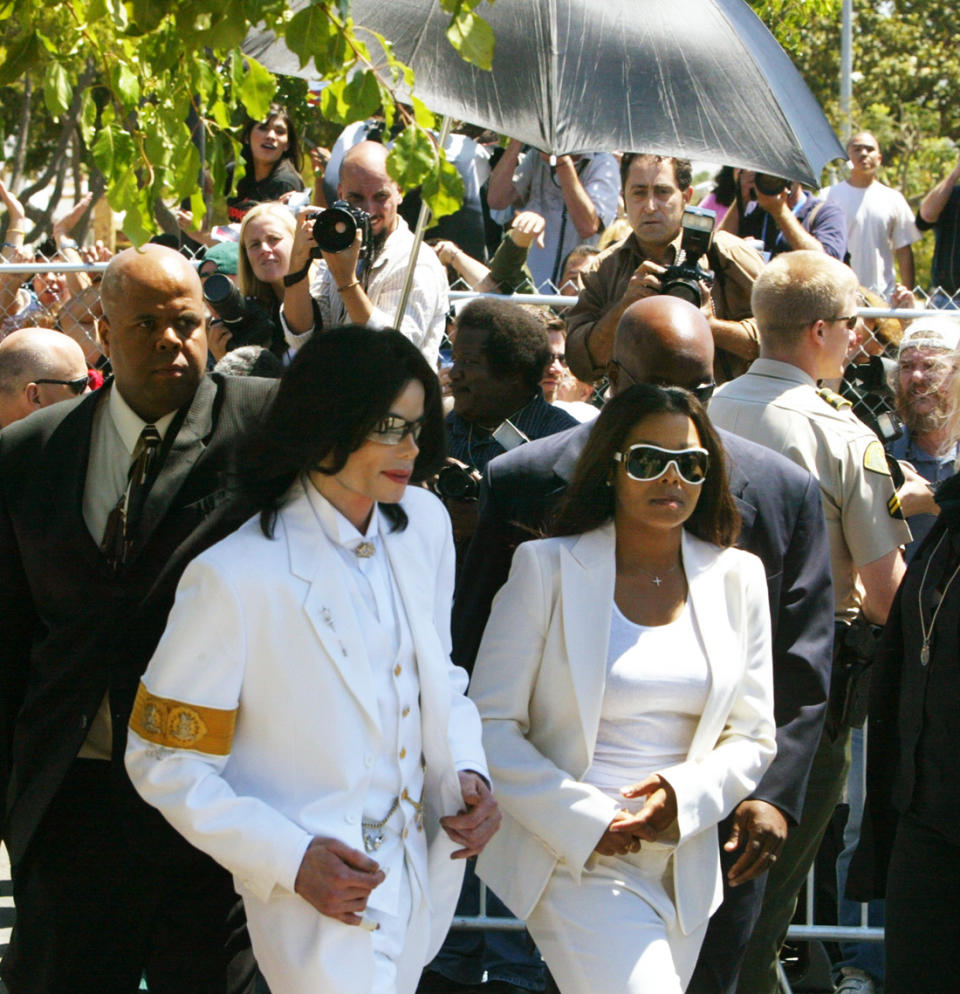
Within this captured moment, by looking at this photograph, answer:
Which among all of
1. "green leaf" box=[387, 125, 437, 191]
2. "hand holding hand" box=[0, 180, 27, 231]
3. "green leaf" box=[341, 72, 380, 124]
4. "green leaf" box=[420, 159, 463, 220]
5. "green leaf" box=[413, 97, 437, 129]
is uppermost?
"green leaf" box=[341, 72, 380, 124]

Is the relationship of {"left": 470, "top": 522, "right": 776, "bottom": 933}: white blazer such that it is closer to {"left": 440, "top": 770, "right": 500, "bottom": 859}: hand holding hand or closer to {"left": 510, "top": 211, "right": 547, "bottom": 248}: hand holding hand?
{"left": 440, "top": 770, "right": 500, "bottom": 859}: hand holding hand

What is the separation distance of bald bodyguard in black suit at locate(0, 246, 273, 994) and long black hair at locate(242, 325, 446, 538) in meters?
0.29

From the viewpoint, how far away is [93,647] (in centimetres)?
352

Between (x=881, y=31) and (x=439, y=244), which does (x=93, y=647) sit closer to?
(x=439, y=244)

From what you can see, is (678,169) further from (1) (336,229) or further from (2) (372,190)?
(1) (336,229)

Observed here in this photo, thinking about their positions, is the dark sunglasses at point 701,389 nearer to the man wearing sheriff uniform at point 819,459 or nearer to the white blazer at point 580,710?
the white blazer at point 580,710

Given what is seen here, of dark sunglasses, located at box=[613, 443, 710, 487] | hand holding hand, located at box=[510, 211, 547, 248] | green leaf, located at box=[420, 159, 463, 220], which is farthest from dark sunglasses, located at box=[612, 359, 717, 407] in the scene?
hand holding hand, located at box=[510, 211, 547, 248]

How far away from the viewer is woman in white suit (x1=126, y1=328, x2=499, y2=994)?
2.90 meters

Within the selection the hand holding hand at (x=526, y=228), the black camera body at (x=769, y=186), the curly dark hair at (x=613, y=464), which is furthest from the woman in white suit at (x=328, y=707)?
the hand holding hand at (x=526, y=228)

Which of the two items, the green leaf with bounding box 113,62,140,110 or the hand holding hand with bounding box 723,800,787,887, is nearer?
the green leaf with bounding box 113,62,140,110

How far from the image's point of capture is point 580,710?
352 cm

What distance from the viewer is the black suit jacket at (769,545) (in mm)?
3941

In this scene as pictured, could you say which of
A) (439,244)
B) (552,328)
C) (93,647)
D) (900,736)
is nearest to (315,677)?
(93,647)

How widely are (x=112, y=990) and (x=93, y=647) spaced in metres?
0.81
